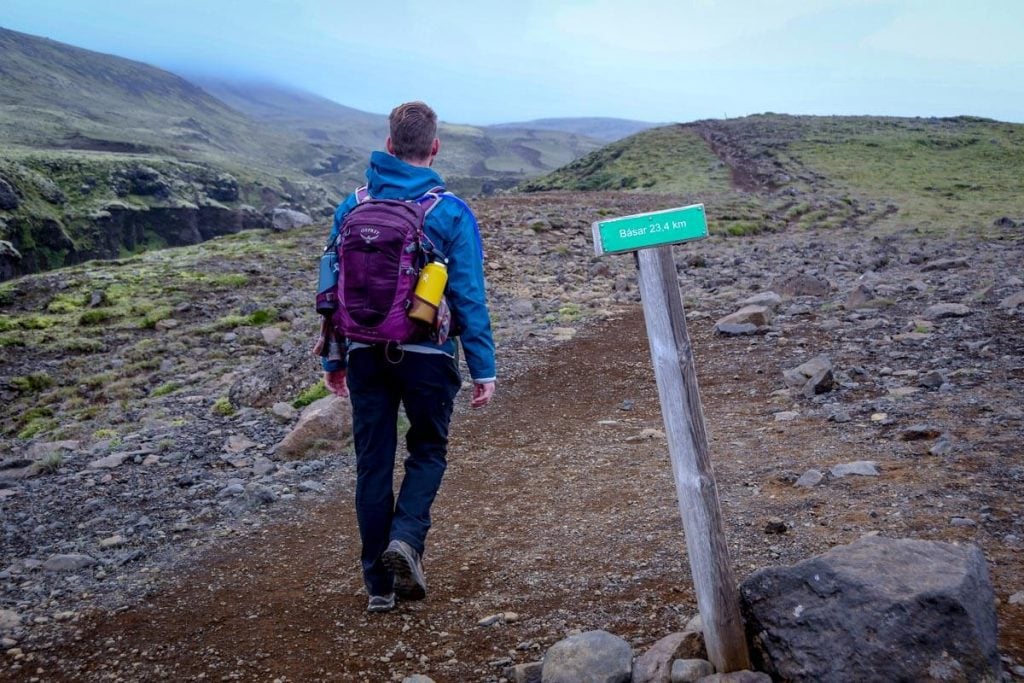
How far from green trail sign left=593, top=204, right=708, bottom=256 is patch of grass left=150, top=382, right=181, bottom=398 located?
30.4ft

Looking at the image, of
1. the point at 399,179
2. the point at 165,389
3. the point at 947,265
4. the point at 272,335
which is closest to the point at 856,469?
the point at 399,179

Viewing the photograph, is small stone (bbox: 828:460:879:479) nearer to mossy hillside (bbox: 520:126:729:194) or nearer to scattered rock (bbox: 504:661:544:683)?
scattered rock (bbox: 504:661:544:683)

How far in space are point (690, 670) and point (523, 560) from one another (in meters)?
1.94

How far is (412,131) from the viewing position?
4078 mm

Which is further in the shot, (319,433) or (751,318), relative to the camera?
(751,318)

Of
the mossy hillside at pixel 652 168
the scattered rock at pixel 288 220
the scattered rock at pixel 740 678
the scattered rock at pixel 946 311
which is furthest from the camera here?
the mossy hillside at pixel 652 168

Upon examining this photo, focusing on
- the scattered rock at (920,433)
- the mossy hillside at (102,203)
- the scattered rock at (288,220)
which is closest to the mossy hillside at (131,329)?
the scattered rock at (288,220)

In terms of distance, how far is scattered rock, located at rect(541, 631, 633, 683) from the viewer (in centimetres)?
321

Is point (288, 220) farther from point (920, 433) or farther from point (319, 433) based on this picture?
point (920, 433)

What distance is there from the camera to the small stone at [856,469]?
17.6 feet

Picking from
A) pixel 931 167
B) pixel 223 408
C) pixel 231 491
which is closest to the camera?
pixel 231 491

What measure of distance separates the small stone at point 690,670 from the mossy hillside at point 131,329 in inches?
323

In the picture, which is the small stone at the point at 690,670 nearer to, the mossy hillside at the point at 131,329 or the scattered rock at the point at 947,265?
the mossy hillside at the point at 131,329

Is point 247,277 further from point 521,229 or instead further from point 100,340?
point 521,229
